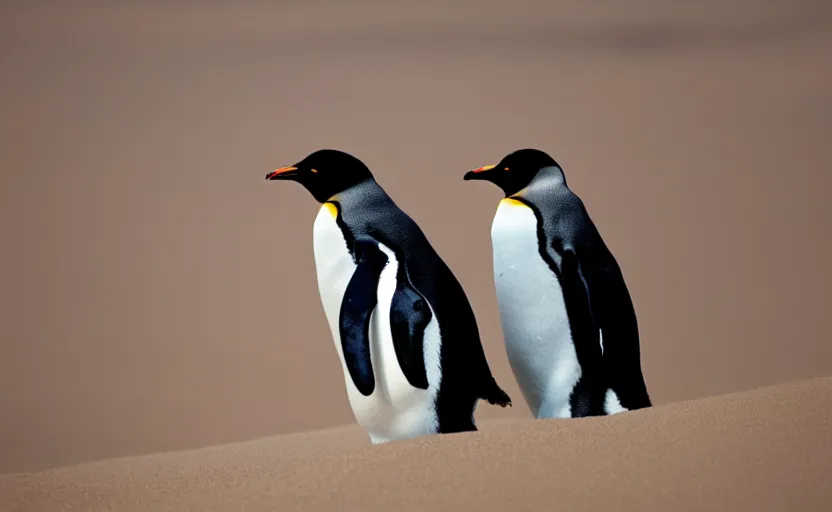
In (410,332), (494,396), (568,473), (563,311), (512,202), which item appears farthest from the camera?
(512,202)

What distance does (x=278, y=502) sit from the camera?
6.77 feet

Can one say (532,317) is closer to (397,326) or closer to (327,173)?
(397,326)

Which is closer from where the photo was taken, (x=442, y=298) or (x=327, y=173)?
(x=442, y=298)

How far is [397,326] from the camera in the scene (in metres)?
2.61

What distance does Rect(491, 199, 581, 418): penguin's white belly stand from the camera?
284 centimetres

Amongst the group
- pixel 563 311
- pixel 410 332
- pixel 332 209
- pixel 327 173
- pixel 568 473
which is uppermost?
pixel 327 173

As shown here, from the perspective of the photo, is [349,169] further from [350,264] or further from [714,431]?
[714,431]

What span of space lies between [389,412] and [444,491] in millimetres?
673

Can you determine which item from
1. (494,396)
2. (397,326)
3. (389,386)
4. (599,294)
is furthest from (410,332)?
(599,294)

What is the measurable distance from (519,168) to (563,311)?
421 mm

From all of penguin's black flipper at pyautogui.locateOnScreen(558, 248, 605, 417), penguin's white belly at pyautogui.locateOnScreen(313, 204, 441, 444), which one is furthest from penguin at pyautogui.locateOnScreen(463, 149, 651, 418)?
penguin's white belly at pyautogui.locateOnScreen(313, 204, 441, 444)

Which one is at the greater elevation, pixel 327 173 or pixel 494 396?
pixel 327 173

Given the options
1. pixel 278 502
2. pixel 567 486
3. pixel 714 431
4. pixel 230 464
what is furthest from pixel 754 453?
pixel 230 464

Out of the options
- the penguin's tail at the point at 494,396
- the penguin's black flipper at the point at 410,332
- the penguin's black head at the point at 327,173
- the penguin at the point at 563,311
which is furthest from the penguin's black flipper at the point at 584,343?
the penguin's black head at the point at 327,173
